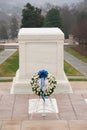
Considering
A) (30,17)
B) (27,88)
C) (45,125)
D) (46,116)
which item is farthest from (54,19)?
(45,125)

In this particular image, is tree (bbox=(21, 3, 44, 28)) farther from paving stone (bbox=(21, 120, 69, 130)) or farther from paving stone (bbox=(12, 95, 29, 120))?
paving stone (bbox=(21, 120, 69, 130))

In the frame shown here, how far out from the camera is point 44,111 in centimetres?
1021

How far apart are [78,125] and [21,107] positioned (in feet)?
7.44

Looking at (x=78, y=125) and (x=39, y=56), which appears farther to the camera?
(x=39, y=56)

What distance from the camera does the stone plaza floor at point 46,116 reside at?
30.4 feet

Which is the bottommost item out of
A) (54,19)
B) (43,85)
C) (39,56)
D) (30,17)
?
(54,19)

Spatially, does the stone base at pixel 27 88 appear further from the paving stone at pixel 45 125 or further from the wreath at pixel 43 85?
the paving stone at pixel 45 125

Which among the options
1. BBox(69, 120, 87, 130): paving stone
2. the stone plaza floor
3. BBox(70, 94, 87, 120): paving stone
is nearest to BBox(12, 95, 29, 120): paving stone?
the stone plaza floor

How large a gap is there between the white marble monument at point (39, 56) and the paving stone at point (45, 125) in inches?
133

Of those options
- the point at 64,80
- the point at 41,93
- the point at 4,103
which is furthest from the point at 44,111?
the point at 64,80

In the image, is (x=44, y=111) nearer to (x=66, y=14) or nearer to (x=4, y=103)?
(x=4, y=103)

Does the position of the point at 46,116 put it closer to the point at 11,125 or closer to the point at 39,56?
the point at 11,125

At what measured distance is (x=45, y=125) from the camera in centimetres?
934

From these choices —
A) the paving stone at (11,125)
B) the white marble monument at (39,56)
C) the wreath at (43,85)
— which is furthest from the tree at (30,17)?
the paving stone at (11,125)
